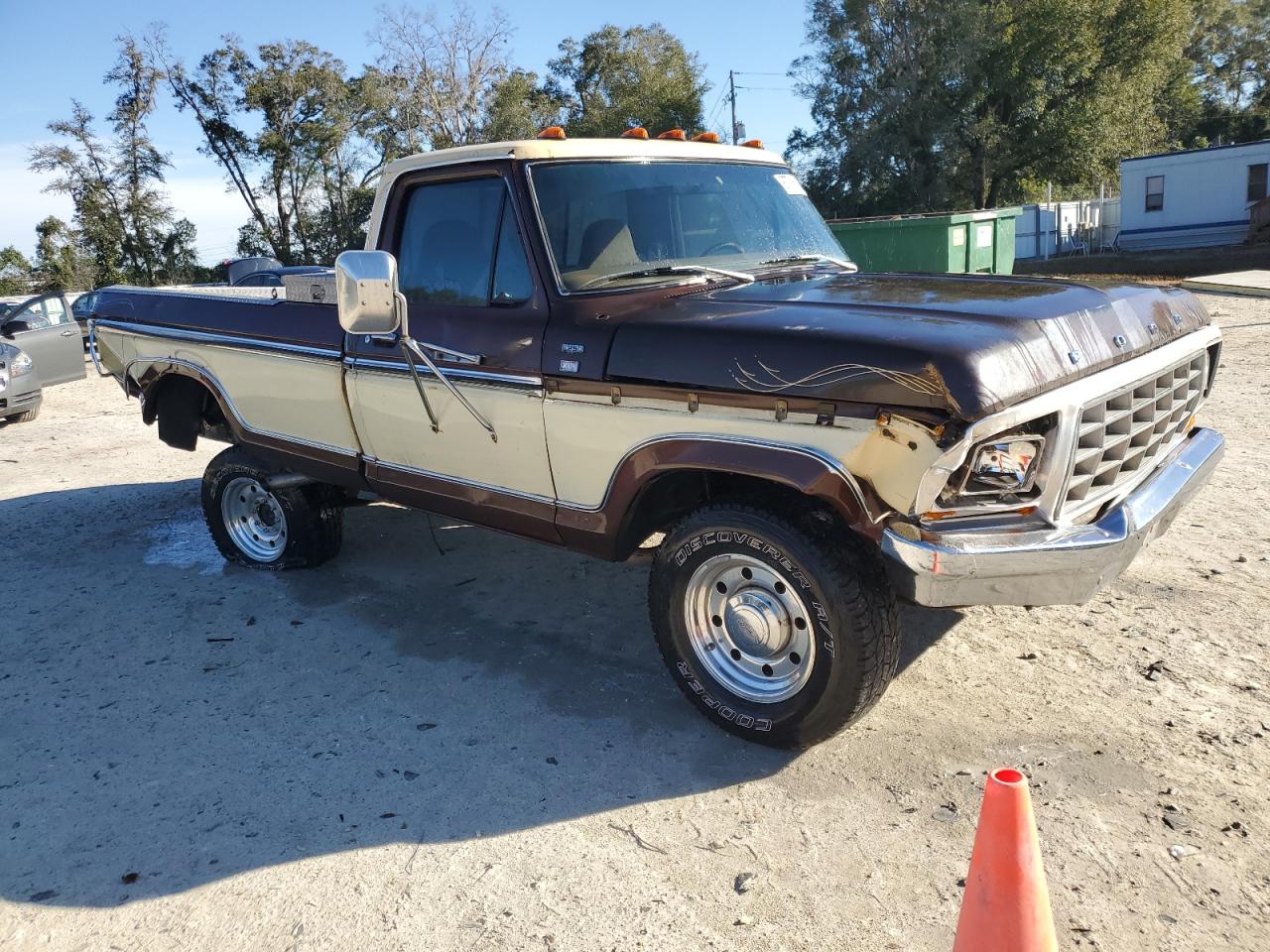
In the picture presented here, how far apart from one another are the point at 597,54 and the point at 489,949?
172ft

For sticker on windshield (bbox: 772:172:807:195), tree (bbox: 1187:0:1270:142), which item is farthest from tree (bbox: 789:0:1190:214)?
sticker on windshield (bbox: 772:172:807:195)

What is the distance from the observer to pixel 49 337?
40.9 feet

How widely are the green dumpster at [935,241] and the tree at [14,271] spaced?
2917cm

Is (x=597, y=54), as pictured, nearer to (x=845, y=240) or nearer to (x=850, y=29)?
(x=850, y=29)

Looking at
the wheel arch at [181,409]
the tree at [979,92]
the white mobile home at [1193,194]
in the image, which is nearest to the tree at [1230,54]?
the tree at [979,92]

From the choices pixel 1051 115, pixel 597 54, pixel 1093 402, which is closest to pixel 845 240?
pixel 1093 402

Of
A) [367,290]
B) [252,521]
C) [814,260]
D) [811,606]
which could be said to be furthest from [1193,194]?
[367,290]

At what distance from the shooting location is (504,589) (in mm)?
5188

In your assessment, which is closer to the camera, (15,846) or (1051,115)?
(15,846)

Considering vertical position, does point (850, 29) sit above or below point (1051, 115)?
above

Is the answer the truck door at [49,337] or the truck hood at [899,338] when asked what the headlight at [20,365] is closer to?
the truck door at [49,337]

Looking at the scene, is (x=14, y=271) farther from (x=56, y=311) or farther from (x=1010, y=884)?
(x=1010, y=884)

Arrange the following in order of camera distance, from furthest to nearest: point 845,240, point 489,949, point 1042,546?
point 845,240
point 1042,546
point 489,949

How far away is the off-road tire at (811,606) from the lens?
313cm
